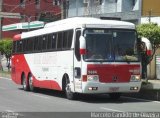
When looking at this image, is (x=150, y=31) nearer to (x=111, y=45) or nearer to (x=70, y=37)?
(x=70, y=37)

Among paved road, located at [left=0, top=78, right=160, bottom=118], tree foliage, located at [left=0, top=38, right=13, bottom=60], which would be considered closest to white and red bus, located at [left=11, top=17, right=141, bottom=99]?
paved road, located at [left=0, top=78, right=160, bottom=118]

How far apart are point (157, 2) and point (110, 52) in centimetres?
2436

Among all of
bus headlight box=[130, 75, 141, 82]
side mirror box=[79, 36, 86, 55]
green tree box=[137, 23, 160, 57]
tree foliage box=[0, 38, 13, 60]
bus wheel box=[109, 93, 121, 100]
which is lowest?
tree foliage box=[0, 38, 13, 60]

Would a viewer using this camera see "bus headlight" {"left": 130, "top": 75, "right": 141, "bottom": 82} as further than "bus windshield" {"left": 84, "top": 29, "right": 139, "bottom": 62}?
Yes

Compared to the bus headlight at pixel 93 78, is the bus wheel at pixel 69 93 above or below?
below

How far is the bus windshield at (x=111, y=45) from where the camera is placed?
66.8ft

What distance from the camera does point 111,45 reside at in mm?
20594

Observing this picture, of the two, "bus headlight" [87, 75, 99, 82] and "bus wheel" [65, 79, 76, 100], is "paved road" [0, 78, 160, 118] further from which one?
"bus headlight" [87, 75, 99, 82]

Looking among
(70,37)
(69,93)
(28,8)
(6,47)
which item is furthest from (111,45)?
(28,8)

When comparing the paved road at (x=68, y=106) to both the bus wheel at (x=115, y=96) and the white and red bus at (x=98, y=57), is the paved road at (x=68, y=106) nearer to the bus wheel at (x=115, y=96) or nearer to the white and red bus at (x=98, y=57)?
the bus wheel at (x=115, y=96)

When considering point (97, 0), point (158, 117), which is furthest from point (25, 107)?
point (97, 0)

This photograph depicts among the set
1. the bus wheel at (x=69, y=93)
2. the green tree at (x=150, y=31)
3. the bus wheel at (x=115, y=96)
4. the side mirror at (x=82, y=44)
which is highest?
the side mirror at (x=82, y=44)

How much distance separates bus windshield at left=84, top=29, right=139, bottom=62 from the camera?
20.4 meters

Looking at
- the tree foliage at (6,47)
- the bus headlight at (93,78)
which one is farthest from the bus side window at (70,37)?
the tree foliage at (6,47)
